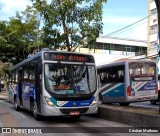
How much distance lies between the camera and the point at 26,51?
4303cm

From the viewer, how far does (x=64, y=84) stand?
591 inches

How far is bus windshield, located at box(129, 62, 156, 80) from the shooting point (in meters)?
21.9

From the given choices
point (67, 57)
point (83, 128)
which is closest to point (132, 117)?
point (83, 128)

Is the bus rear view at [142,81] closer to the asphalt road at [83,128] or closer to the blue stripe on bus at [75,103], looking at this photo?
the asphalt road at [83,128]

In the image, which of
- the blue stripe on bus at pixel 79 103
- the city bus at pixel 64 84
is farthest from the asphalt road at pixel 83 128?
the blue stripe on bus at pixel 79 103

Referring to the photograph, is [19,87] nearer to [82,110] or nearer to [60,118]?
[60,118]

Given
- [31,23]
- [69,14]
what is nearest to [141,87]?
[69,14]

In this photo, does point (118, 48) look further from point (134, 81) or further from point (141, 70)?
point (134, 81)

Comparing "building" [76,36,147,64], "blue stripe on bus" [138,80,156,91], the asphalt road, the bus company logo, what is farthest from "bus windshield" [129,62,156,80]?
"building" [76,36,147,64]

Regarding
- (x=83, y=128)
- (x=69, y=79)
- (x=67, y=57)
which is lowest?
(x=83, y=128)

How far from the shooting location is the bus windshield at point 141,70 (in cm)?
2191

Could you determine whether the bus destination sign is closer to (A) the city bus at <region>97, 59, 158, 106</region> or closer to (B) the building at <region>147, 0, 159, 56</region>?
(A) the city bus at <region>97, 59, 158, 106</region>

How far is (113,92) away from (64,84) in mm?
9093

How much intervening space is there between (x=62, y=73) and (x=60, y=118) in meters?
2.91
